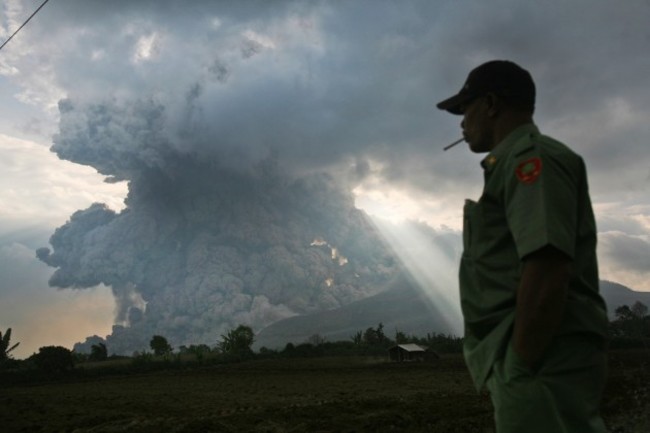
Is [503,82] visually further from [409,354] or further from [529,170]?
[409,354]

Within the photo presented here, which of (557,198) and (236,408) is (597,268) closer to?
(557,198)

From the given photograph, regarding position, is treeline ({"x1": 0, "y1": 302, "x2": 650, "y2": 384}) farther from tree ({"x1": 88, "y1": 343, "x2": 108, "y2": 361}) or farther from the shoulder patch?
the shoulder patch

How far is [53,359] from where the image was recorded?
59.2 m

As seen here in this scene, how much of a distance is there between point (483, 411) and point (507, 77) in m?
15.6

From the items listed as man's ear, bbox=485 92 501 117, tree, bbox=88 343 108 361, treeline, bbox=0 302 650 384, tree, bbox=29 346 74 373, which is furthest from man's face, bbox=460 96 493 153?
tree, bbox=88 343 108 361

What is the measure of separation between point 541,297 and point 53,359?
67.3 metres

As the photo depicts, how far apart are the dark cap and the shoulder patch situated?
0.39m

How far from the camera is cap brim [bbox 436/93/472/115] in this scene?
77.5 inches

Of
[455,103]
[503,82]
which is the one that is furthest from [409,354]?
[503,82]

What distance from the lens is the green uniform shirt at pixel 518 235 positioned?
152 cm

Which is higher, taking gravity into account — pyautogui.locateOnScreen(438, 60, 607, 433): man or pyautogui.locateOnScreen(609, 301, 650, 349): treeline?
pyautogui.locateOnScreen(609, 301, 650, 349): treeline

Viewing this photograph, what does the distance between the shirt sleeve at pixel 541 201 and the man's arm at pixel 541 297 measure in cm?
3

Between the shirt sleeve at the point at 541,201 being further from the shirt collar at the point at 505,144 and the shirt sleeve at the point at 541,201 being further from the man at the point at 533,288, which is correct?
the shirt collar at the point at 505,144

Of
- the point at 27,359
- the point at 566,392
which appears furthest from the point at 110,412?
the point at 27,359
